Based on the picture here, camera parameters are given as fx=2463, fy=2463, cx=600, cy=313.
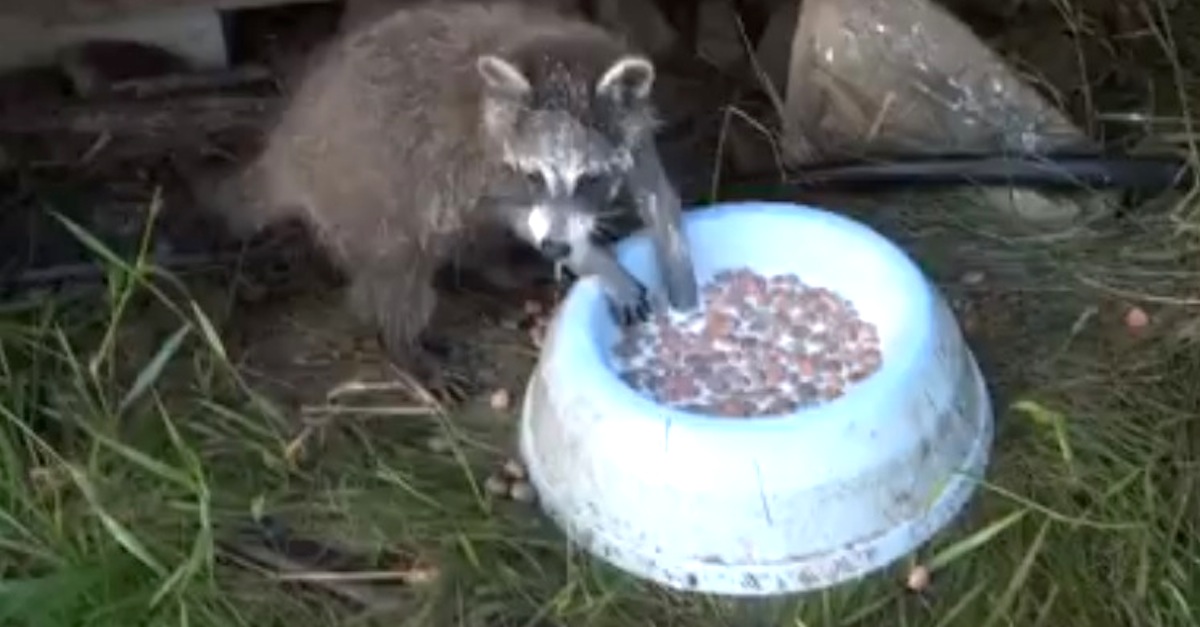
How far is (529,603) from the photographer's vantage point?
295 centimetres

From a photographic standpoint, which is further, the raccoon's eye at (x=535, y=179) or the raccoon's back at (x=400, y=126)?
the raccoon's back at (x=400, y=126)

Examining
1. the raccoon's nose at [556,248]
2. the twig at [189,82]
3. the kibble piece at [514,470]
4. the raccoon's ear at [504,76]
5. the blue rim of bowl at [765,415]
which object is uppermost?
the raccoon's ear at [504,76]

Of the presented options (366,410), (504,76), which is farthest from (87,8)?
(504,76)

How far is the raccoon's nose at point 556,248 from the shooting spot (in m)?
3.00

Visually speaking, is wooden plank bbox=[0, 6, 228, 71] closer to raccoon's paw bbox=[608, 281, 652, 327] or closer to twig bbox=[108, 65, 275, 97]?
twig bbox=[108, 65, 275, 97]

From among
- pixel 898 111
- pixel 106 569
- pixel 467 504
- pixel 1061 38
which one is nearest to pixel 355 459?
pixel 467 504

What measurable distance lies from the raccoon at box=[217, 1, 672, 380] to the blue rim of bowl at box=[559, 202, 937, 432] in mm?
67

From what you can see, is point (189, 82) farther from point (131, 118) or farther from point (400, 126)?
point (400, 126)

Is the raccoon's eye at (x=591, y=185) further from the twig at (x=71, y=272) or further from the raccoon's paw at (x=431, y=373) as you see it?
the twig at (x=71, y=272)

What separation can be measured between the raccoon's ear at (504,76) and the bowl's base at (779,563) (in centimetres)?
49

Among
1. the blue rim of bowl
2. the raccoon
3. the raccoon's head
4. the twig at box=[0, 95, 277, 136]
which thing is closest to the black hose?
the blue rim of bowl

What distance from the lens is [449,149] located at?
3168mm

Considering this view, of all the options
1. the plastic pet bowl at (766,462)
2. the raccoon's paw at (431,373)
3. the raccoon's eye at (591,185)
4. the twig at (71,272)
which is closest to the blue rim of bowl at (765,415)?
the plastic pet bowl at (766,462)

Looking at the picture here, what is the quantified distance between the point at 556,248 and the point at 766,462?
411 mm
